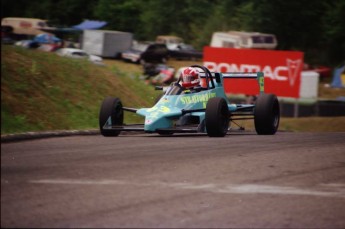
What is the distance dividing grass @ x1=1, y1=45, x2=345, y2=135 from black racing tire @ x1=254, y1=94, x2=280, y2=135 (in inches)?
63.7

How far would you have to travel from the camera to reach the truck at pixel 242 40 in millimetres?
47469

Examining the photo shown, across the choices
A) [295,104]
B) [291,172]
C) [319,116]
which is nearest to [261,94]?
[291,172]

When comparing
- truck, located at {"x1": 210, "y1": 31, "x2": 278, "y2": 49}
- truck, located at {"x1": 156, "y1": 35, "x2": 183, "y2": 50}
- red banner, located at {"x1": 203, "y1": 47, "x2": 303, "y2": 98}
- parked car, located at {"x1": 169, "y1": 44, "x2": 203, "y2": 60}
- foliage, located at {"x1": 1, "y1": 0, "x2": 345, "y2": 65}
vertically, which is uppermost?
foliage, located at {"x1": 1, "y1": 0, "x2": 345, "y2": 65}

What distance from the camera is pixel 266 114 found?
12578mm

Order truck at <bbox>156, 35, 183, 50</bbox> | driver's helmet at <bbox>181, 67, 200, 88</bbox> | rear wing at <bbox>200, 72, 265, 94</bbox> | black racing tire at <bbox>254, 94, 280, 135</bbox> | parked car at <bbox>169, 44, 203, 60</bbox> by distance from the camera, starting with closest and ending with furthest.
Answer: driver's helmet at <bbox>181, 67, 200, 88</bbox> < black racing tire at <bbox>254, 94, 280, 135</bbox> < rear wing at <bbox>200, 72, 265, 94</bbox> < parked car at <bbox>169, 44, 203, 60</bbox> < truck at <bbox>156, 35, 183, 50</bbox>

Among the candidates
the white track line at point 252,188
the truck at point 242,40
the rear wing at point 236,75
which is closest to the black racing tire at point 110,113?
the rear wing at point 236,75

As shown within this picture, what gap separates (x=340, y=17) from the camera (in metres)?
A: 10.9

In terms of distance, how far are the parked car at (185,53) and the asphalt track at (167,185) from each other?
3956cm

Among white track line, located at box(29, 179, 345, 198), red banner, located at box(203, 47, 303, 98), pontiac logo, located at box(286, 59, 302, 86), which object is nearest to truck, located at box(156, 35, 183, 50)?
red banner, located at box(203, 47, 303, 98)

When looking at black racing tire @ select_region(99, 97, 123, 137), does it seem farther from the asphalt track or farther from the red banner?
the red banner

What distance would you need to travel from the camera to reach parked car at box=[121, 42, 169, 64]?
40.8 m

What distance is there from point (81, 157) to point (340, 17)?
5.92m

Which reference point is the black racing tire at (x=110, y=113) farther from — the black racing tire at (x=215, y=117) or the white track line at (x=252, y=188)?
the white track line at (x=252, y=188)

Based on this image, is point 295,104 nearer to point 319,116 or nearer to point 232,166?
point 319,116
